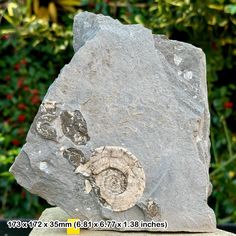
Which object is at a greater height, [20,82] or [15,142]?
[20,82]

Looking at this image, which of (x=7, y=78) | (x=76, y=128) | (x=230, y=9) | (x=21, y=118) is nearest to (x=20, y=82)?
(x=7, y=78)

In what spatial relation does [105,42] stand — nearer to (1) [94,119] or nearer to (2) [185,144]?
(1) [94,119]

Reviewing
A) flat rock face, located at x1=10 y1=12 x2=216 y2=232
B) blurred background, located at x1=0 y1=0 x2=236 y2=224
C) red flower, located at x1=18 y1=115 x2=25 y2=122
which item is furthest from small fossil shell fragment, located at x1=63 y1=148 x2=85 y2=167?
red flower, located at x1=18 y1=115 x2=25 y2=122

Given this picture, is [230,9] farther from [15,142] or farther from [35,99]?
[15,142]

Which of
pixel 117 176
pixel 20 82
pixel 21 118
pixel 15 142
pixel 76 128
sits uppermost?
pixel 76 128

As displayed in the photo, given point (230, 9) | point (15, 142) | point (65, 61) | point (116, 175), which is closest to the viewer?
point (116, 175)

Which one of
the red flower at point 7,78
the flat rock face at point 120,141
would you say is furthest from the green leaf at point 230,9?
the red flower at point 7,78
